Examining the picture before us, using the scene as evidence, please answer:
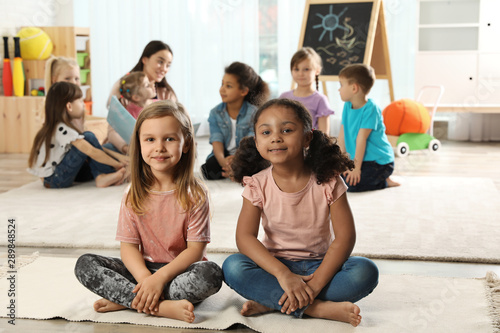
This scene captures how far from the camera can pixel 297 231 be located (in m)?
1.49

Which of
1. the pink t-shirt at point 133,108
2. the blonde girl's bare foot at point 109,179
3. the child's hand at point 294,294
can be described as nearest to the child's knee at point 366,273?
the child's hand at point 294,294

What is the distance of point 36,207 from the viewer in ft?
8.48

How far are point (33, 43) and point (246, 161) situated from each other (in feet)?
10.1

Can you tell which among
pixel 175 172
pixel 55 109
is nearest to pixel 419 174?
pixel 55 109

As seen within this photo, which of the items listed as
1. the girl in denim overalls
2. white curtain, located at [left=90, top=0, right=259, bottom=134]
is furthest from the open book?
white curtain, located at [left=90, top=0, right=259, bottom=134]

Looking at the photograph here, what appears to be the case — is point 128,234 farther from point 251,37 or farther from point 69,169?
point 251,37

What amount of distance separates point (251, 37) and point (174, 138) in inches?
141

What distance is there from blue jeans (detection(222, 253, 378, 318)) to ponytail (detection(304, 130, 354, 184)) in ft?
0.68

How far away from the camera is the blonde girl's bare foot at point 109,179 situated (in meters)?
3.04

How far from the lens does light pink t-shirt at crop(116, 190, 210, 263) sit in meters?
1.48

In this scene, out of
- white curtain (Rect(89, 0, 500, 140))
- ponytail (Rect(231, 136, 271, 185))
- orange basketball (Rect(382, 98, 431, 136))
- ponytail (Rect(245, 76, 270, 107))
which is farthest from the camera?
white curtain (Rect(89, 0, 500, 140))

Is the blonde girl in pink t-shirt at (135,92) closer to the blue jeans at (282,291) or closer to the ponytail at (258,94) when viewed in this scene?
the ponytail at (258,94)

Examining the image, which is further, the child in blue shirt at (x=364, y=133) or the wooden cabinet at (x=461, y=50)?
the wooden cabinet at (x=461, y=50)

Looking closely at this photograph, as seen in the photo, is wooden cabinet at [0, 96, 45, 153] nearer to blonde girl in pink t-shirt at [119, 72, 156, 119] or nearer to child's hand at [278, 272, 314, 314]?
blonde girl in pink t-shirt at [119, 72, 156, 119]
